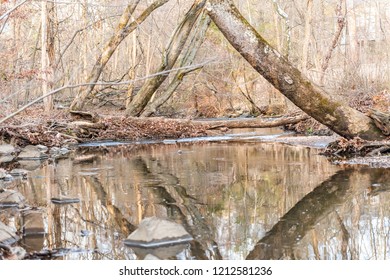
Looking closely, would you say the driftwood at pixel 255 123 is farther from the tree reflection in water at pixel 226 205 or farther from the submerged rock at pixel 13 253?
the submerged rock at pixel 13 253

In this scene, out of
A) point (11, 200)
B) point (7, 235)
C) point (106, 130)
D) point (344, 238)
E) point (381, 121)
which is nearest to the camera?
point (344, 238)

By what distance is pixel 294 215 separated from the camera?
654 centimetres

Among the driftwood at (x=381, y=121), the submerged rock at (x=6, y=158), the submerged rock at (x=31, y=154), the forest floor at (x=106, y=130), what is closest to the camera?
the driftwood at (x=381, y=121)

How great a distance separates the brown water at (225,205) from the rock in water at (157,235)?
14 centimetres

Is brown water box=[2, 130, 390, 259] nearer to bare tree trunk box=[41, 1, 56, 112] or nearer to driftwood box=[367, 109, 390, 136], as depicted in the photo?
driftwood box=[367, 109, 390, 136]

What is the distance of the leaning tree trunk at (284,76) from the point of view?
35.4 feet

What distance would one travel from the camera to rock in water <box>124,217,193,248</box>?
528 centimetres

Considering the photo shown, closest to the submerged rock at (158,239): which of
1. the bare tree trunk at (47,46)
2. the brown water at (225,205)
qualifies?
the brown water at (225,205)

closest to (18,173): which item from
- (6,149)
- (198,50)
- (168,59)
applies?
(6,149)

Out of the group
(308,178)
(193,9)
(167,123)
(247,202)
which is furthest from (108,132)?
(247,202)

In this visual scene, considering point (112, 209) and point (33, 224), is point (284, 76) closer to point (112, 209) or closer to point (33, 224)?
point (112, 209)

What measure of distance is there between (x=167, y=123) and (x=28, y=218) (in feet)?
44.8

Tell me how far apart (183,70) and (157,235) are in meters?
16.8

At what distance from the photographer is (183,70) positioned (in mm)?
21719
